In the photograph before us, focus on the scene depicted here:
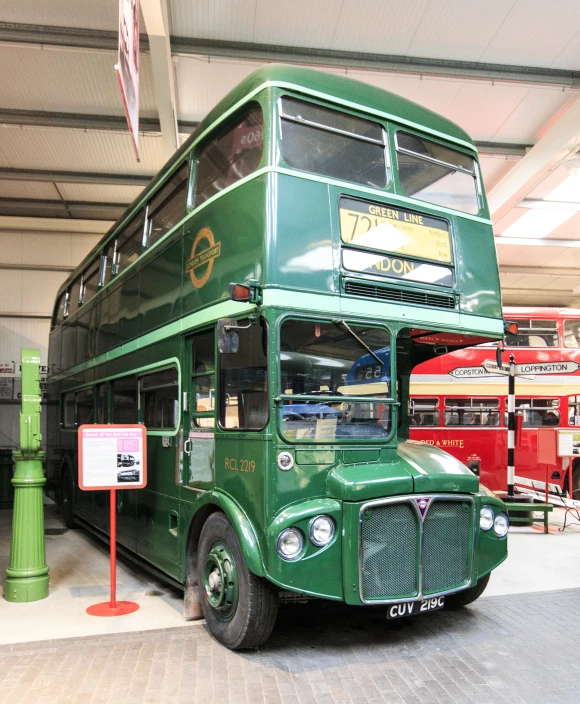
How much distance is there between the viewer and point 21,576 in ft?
19.4

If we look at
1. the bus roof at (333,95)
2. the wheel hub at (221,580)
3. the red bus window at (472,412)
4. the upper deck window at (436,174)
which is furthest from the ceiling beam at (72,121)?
the wheel hub at (221,580)

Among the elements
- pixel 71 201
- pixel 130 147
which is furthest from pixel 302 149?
pixel 71 201

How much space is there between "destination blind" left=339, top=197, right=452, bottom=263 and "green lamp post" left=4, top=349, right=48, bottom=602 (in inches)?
141

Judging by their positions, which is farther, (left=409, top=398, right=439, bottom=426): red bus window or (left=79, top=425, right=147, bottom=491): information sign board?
(left=409, top=398, right=439, bottom=426): red bus window

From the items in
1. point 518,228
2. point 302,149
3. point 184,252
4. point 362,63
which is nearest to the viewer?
point 302,149

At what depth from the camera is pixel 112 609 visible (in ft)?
18.2

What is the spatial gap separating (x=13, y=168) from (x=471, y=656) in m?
12.0

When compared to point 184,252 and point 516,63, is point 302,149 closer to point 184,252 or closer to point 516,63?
point 184,252

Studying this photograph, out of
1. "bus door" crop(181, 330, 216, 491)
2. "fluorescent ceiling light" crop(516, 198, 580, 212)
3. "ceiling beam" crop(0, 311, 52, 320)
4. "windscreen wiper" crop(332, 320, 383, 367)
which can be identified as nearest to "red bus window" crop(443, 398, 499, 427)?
"fluorescent ceiling light" crop(516, 198, 580, 212)

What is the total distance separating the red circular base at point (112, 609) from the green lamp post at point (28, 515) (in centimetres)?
69

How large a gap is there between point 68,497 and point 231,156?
7.32m

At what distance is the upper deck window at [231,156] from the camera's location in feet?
15.4

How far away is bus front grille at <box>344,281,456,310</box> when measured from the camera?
4.71 m

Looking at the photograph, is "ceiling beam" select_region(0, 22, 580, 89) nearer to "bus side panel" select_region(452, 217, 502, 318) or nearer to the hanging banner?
the hanging banner
